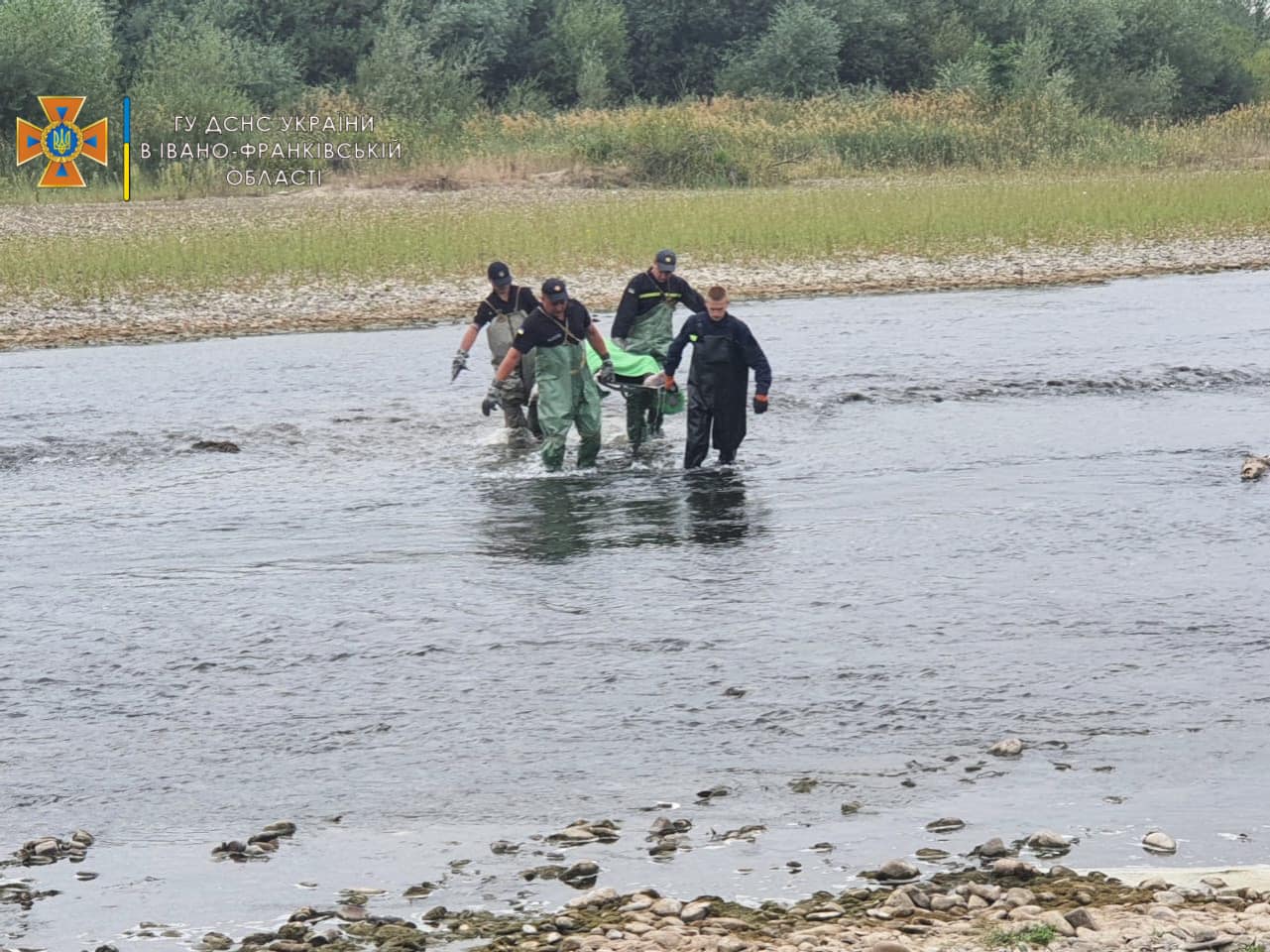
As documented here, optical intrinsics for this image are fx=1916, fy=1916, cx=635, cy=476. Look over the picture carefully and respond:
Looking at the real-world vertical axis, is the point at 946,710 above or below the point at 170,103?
below

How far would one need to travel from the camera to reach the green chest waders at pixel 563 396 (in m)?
16.6

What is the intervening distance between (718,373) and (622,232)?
1911cm

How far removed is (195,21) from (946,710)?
5424 cm

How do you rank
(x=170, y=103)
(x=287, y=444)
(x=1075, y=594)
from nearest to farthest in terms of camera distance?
(x=1075, y=594), (x=287, y=444), (x=170, y=103)

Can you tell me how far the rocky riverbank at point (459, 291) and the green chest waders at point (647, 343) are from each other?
33.7 ft

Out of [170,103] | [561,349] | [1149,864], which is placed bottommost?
[1149,864]

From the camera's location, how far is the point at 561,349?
16562 mm

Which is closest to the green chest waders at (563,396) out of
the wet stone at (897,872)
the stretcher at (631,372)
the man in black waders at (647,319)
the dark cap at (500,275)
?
the stretcher at (631,372)

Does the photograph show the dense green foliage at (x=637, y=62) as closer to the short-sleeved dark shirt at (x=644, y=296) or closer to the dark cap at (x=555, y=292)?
the short-sleeved dark shirt at (x=644, y=296)

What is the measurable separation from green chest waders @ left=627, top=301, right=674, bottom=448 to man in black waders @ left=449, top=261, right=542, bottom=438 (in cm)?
90

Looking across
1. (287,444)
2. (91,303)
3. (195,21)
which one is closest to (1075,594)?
(287,444)

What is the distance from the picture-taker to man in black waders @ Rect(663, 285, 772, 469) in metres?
15.8

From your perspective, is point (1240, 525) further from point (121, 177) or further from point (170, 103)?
point (170, 103)

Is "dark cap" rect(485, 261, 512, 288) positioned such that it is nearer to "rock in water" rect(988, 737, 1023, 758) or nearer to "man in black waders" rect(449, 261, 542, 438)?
"man in black waders" rect(449, 261, 542, 438)
